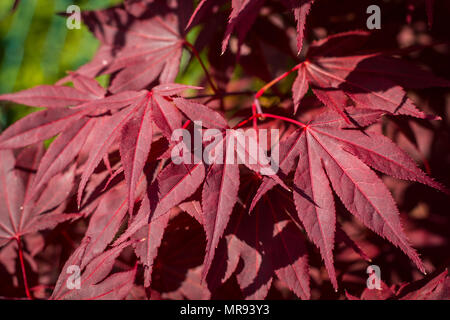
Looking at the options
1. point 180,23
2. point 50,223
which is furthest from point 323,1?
point 50,223

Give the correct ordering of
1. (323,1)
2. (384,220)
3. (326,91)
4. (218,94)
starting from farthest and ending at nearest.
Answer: (323,1), (218,94), (326,91), (384,220)

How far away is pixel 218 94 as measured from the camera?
900 mm

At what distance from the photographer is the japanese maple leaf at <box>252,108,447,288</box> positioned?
62 centimetres

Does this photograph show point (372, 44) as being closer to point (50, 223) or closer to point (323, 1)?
point (323, 1)

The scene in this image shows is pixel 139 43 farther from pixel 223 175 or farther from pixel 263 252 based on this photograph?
pixel 263 252

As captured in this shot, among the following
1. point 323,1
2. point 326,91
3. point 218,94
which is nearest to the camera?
point 326,91

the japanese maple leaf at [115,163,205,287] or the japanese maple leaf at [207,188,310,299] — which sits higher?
the japanese maple leaf at [115,163,205,287]

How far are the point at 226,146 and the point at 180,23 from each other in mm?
497

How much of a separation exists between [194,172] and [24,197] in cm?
57

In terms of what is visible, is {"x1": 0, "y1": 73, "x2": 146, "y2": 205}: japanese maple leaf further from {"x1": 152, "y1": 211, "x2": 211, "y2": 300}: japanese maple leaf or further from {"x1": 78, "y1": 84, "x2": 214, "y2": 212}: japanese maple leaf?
{"x1": 152, "y1": 211, "x2": 211, "y2": 300}: japanese maple leaf

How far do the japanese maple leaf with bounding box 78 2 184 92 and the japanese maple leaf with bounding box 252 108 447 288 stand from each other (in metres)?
0.42

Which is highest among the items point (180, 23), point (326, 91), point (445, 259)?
point (180, 23)

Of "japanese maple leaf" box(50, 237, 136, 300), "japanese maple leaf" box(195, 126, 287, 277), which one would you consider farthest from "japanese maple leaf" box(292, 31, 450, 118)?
"japanese maple leaf" box(50, 237, 136, 300)

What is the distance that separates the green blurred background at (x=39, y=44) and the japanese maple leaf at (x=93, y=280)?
62.9 inches
